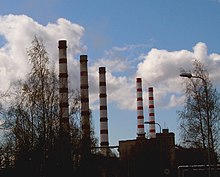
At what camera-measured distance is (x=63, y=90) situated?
35.5 meters

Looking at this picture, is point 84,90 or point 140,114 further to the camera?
point 140,114

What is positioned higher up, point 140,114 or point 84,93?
point 84,93

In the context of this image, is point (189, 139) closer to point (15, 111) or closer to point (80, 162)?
point (80, 162)

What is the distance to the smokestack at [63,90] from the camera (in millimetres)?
30445

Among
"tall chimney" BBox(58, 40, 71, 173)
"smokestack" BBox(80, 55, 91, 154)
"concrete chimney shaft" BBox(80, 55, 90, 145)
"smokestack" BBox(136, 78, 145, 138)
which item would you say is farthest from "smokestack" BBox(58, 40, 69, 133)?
"smokestack" BBox(136, 78, 145, 138)

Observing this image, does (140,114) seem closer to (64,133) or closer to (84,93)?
(84,93)

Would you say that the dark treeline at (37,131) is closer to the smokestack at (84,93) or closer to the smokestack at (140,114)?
the smokestack at (84,93)

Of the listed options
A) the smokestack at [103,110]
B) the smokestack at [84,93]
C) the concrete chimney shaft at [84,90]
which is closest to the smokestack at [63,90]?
the smokestack at [84,93]

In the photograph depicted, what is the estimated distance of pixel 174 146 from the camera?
187 ft

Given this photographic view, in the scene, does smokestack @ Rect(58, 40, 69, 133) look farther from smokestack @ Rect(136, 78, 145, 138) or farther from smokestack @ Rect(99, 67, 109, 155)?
smokestack @ Rect(136, 78, 145, 138)

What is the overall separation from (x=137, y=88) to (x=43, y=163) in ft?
108

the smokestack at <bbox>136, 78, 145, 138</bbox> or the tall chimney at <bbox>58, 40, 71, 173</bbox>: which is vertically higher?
the smokestack at <bbox>136, 78, 145, 138</bbox>

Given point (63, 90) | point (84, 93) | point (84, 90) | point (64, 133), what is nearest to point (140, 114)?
point (84, 90)

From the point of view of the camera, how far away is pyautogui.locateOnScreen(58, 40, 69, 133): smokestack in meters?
30.4
